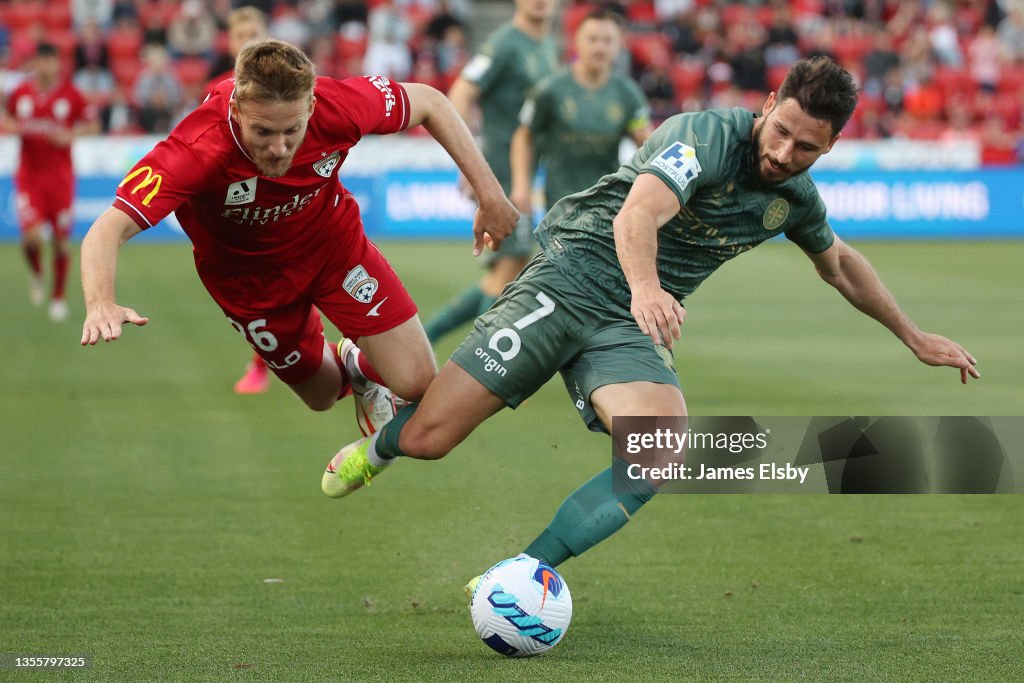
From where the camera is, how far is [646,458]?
15.1 ft

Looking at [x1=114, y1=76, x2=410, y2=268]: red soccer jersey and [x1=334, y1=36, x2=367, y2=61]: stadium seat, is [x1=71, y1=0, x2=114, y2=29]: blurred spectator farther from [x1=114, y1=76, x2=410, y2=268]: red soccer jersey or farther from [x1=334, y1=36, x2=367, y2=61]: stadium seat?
[x1=114, y1=76, x2=410, y2=268]: red soccer jersey

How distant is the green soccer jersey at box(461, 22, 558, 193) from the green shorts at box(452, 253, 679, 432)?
16.0 ft

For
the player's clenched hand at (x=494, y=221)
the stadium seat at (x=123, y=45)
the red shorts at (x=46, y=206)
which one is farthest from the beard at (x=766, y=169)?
the stadium seat at (x=123, y=45)

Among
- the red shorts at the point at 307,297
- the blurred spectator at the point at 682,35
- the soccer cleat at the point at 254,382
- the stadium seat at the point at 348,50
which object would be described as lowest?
the stadium seat at the point at 348,50

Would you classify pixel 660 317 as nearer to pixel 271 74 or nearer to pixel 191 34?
pixel 271 74

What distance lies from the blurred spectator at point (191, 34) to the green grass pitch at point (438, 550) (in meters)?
15.1

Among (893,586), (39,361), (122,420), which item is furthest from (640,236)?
(39,361)

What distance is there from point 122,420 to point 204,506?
7.80 ft

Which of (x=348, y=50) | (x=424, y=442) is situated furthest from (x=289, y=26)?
(x=424, y=442)

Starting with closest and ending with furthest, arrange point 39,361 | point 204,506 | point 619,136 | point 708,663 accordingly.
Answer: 1. point 708,663
2. point 204,506
3. point 619,136
4. point 39,361

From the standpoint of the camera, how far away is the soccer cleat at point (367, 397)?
648cm

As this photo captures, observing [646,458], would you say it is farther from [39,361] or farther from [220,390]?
[39,361]

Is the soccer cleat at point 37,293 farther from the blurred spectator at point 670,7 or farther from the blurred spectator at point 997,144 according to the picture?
the blurred spectator at point 670,7

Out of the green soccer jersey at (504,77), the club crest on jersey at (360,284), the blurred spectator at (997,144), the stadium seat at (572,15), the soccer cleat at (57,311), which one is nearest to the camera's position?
the club crest on jersey at (360,284)
